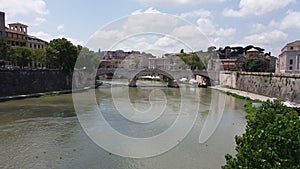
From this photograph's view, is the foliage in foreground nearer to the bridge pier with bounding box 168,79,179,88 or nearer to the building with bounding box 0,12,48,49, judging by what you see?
the bridge pier with bounding box 168,79,179,88

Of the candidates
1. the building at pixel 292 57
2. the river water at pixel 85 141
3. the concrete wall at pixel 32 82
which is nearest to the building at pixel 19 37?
the concrete wall at pixel 32 82

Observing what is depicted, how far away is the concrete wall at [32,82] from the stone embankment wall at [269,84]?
18.4m

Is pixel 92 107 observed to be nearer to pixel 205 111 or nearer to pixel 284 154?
pixel 205 111

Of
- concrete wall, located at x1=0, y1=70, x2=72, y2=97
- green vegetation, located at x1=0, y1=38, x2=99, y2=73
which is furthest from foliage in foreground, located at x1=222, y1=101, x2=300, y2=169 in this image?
green vegetation, located at x1=0, y1=38, x2=99, y2=73

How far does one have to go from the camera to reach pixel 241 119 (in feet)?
46.9

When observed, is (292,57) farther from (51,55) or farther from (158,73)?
(51,55)

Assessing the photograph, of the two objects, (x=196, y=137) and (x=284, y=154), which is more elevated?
(x=284, y=154)

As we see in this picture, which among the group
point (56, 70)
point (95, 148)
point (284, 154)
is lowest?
point (95, 148)

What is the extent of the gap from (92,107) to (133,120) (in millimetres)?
4611

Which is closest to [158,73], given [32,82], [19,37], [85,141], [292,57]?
[32,82]

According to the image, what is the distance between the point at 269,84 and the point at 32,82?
20.1 meters

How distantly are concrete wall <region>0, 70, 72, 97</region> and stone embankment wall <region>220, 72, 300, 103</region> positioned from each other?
1839cm

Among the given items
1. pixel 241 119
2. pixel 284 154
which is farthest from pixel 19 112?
pixel 284 154

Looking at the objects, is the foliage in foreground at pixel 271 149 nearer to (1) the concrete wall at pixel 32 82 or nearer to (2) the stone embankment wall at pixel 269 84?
(2) the stone embankment wall at pixel 269 84
